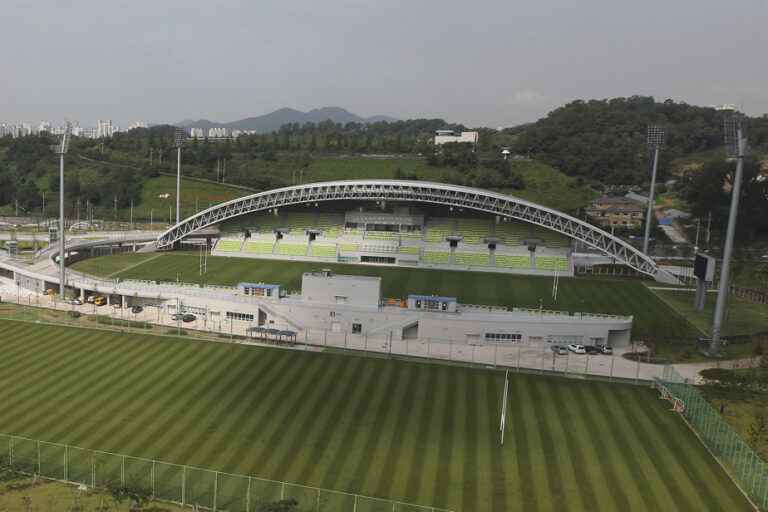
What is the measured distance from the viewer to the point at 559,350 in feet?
131

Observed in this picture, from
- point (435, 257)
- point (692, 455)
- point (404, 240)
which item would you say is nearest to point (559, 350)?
point (692, 455)

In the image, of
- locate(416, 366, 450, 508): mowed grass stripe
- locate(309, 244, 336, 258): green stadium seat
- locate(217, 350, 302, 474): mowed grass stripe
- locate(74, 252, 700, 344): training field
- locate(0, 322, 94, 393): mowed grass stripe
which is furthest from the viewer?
locate(309, 244, 336, 258): green stadium seat

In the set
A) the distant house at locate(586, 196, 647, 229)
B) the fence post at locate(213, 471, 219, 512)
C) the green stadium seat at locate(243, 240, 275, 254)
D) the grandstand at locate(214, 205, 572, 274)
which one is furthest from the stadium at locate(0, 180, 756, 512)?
the distant house at locate(586, 196, 647, 229)

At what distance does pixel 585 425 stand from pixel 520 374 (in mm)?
6546

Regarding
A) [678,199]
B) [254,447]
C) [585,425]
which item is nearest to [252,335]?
[254,447]

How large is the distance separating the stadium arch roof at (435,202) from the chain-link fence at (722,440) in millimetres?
30376

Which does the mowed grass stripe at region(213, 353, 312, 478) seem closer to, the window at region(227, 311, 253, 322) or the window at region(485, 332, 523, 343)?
the window at region(227, 311, 253, 322)

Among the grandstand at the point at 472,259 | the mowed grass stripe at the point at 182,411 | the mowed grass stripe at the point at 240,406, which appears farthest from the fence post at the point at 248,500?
the grandstand at the point at 472,259

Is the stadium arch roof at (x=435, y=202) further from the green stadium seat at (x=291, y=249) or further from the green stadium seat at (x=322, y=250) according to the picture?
the green stadium seat at (x=322, y=250)

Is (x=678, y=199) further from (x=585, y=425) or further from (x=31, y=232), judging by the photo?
(x=31, y=232)

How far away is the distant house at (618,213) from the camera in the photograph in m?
90.8

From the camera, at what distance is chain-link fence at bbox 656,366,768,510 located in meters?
22.2

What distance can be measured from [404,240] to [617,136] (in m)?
90.9

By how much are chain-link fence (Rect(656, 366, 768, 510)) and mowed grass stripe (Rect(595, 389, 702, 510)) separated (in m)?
2.32
